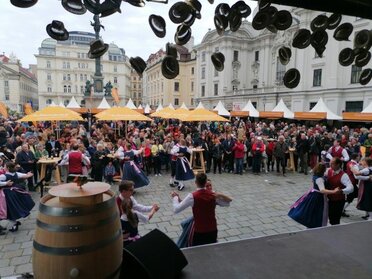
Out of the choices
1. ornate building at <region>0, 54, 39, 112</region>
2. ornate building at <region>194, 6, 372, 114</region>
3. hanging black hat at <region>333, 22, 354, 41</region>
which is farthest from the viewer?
ornate building at <region>0, 54, 39, 112</region>

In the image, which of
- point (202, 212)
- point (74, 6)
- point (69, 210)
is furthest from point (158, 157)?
point (69, 210)

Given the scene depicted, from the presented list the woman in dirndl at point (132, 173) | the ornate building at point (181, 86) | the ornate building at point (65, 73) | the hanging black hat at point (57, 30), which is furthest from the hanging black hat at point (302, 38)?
the ornate building at point (65, 73)

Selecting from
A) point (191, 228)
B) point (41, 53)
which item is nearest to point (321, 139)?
point (191, 228)

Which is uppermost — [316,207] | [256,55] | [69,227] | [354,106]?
[256,55]

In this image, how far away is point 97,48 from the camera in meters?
2.25

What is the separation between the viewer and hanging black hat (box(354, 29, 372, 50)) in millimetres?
2873

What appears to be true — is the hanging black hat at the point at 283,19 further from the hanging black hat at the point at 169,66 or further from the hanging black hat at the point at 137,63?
the hanging black hat at the point at 137,63

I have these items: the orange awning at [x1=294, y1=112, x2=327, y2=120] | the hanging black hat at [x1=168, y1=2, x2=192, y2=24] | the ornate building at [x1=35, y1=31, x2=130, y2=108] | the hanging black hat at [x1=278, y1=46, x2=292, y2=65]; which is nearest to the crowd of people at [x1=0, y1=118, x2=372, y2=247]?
the hanging black hat at [x1=278, y1=46, x2=292, y2=65]

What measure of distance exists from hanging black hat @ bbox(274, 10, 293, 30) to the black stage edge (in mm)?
2066

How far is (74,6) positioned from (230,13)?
128 centimetres

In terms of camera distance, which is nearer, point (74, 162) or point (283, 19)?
point (283, 19)

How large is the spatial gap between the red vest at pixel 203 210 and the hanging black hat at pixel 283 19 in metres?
2.52

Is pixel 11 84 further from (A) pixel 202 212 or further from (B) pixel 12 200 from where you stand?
(A) pixel 202 212

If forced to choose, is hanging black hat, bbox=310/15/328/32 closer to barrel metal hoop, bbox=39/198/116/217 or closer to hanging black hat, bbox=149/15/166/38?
hanging black hat, bbox=149/15/166/38
